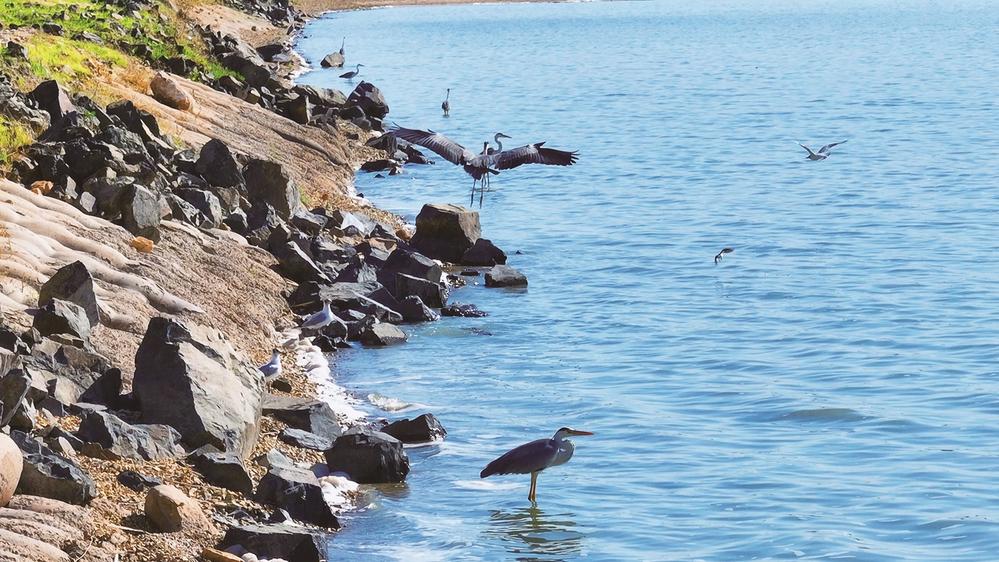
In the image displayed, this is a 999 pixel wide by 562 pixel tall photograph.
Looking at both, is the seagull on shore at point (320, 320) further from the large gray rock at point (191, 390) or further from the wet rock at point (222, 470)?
the wet rock at point (222, 470)

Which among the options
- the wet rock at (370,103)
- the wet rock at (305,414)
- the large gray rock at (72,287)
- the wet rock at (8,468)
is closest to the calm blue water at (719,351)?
the wet rock at (305,414)

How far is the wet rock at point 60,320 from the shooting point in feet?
40.1

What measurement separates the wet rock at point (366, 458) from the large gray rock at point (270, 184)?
9.36 meters

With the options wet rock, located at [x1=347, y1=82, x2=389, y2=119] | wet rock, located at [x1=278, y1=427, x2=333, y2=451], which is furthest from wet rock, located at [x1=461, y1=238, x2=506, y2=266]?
wet rock, located at [x1=347, y1=82, x2=389, y2=119]

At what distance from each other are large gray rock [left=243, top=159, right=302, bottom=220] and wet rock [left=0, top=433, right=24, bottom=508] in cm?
1237

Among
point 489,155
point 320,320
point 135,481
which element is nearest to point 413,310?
point 320,320

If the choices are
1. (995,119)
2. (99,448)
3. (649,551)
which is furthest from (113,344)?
(995,119)

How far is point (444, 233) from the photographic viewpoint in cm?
2234

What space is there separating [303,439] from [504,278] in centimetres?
833

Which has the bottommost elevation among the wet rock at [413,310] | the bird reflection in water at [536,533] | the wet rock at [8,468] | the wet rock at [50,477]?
the wet rock at [413,310]

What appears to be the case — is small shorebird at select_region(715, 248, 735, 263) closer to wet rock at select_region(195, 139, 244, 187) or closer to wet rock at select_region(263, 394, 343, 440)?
wet rock at select_region(195, 139, 244, 187)

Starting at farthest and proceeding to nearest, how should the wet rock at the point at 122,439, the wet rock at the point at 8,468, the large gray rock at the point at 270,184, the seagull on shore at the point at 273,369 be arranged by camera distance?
the large gray rock at the point at 270,184 → the seagull on shore at the point at 273,369 → the wet rock at the point at 122,439 → the wet rock at the point at 8,468

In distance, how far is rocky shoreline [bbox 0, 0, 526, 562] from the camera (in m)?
9.73

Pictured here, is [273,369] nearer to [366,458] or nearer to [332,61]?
[366,458]
